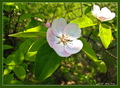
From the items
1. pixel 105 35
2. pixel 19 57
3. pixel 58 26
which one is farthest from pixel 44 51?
pixel 19 57

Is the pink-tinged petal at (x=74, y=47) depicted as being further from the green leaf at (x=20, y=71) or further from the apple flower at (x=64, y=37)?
the green leaf at (x=20, y=71)

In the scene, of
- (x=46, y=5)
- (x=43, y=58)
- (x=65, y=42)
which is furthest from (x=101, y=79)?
(x=43, y=58)

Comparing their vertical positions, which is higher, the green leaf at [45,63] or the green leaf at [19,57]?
the green leaf at [45,63]

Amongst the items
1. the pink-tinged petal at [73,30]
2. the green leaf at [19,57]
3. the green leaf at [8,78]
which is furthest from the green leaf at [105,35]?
the green leaf at [8,78]

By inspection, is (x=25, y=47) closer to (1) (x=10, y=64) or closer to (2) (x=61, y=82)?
(1) (x=10, y=64)

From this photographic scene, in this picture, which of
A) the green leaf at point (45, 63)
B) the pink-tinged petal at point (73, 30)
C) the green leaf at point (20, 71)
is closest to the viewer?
the green leaf at point (45, 63)

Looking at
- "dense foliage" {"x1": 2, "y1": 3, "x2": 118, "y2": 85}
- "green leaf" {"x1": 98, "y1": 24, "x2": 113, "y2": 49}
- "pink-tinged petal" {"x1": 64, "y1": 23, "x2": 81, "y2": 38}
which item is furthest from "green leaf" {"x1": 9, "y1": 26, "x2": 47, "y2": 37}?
"green leaf" {"x1": 98, "y1": 24, "x2": 113, "y2": 49}

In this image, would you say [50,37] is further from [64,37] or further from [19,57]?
[19,57]
